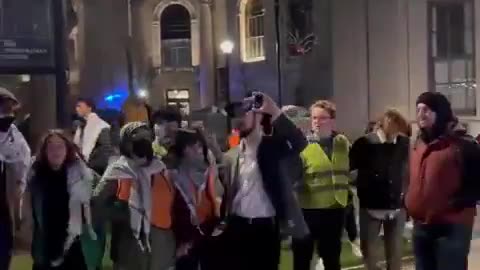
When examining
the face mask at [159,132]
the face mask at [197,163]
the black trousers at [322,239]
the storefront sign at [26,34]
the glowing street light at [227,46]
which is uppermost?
the glowing street light at [227,46]

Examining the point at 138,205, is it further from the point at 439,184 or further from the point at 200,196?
the point at 439,184

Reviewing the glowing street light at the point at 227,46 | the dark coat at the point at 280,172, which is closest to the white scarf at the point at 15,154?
the dark coat at the point at 280,172

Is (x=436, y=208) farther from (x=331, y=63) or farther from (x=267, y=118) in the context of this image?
(x=331, y=63)

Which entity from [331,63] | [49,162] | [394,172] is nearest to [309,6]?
[331,63]

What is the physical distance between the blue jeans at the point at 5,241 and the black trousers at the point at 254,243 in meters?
1.74

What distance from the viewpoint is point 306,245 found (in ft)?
24.8

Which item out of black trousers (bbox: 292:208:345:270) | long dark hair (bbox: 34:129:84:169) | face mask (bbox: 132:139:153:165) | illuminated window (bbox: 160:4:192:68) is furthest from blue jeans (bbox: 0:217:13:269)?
illuminated window (bbox: 160:4:192:68)

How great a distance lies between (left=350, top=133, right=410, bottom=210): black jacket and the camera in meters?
8.12

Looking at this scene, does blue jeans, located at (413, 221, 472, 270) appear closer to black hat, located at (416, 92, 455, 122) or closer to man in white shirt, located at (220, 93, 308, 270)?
black hat, located at (416, 92, 455, 122)

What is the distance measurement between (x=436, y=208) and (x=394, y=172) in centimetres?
181

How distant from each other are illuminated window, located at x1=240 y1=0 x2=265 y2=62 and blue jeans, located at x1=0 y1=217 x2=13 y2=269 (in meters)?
29.6

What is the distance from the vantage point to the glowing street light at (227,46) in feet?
121

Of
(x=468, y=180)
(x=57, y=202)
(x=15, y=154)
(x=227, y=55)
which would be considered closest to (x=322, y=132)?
(x=468, y=180)

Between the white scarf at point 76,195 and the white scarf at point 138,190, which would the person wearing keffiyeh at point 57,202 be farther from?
the white scarf at point 138,190
